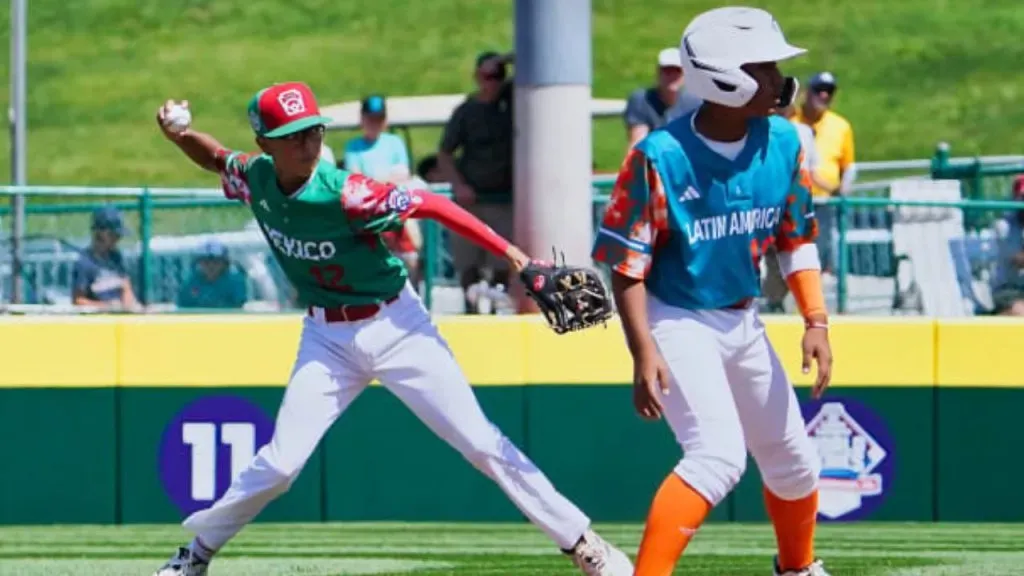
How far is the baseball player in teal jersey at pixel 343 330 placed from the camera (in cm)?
820

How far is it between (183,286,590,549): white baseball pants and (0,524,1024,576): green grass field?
1.20m

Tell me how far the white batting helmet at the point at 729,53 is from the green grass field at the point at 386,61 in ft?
78.8

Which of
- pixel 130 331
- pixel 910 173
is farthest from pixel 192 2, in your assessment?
pixel 130 331

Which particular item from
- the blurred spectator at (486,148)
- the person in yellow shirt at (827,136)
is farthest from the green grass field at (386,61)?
the blurred spectator at (486,148)

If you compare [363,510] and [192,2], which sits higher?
[192,2]

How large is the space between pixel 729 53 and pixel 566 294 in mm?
1440

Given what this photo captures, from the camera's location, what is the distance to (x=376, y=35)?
36.8 metres

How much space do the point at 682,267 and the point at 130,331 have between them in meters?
5.74

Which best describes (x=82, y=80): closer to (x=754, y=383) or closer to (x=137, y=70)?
(x=137, y=70)

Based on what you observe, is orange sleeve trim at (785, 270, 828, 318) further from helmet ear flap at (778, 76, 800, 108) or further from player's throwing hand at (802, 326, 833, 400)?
helmet ear flap at (778, 76, 800, 108)

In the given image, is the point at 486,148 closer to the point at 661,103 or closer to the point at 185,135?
the point at 661,103

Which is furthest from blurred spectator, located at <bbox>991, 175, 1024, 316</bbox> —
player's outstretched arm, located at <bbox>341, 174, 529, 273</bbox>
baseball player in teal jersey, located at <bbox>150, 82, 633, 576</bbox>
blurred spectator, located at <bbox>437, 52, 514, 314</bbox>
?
player's outstretched arm, located at <bbox>341, 174, 529, 273</bbox>

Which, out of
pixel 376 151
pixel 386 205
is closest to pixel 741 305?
pixel 386 205

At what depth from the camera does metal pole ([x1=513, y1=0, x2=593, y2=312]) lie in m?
12.9
